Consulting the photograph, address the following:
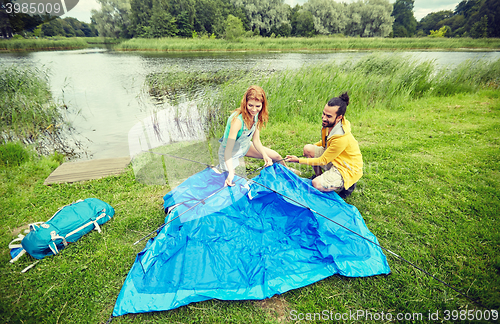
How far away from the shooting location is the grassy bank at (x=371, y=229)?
1.85 meters

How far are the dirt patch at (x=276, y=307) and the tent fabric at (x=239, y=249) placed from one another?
78 mm

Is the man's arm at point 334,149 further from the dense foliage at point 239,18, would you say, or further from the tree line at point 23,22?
the dense foliage at point 239,18

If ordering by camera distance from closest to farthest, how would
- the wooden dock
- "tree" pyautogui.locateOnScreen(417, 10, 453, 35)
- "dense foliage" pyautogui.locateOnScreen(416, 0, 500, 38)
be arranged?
the wooden dock
"dense foliage" pyautogui.locateOnScreen(416, 0, 500, 38)
"tree" pyautogui.locateOnScreen(417, 10, 453, 35)

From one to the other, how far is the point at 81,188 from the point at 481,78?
14216mm

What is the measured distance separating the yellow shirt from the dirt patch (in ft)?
5.32

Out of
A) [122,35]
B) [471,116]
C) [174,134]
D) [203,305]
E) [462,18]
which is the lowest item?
[203,305]

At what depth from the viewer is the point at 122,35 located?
342 inches

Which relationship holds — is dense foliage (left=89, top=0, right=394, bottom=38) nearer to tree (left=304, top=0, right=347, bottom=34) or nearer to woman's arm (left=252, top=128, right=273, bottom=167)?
tree (left=304, top=0, right=347, bottom=34)

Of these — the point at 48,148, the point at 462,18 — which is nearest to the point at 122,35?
the point at 48,148

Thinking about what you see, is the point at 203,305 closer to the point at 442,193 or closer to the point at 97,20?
the point at 442,193

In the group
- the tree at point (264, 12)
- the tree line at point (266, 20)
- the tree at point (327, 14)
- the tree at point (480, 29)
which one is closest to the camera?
the tree line at point (266, 20)

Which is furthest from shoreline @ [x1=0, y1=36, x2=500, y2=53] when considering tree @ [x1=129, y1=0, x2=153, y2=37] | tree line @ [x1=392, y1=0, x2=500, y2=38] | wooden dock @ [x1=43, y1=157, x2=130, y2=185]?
wooden dock @ [x1=43, y1=157, x2=130, y2=185]

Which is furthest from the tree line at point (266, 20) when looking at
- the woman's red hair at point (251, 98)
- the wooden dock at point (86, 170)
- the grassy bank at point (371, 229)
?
the woman's red hair at point (251, 98)

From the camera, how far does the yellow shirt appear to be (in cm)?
273
